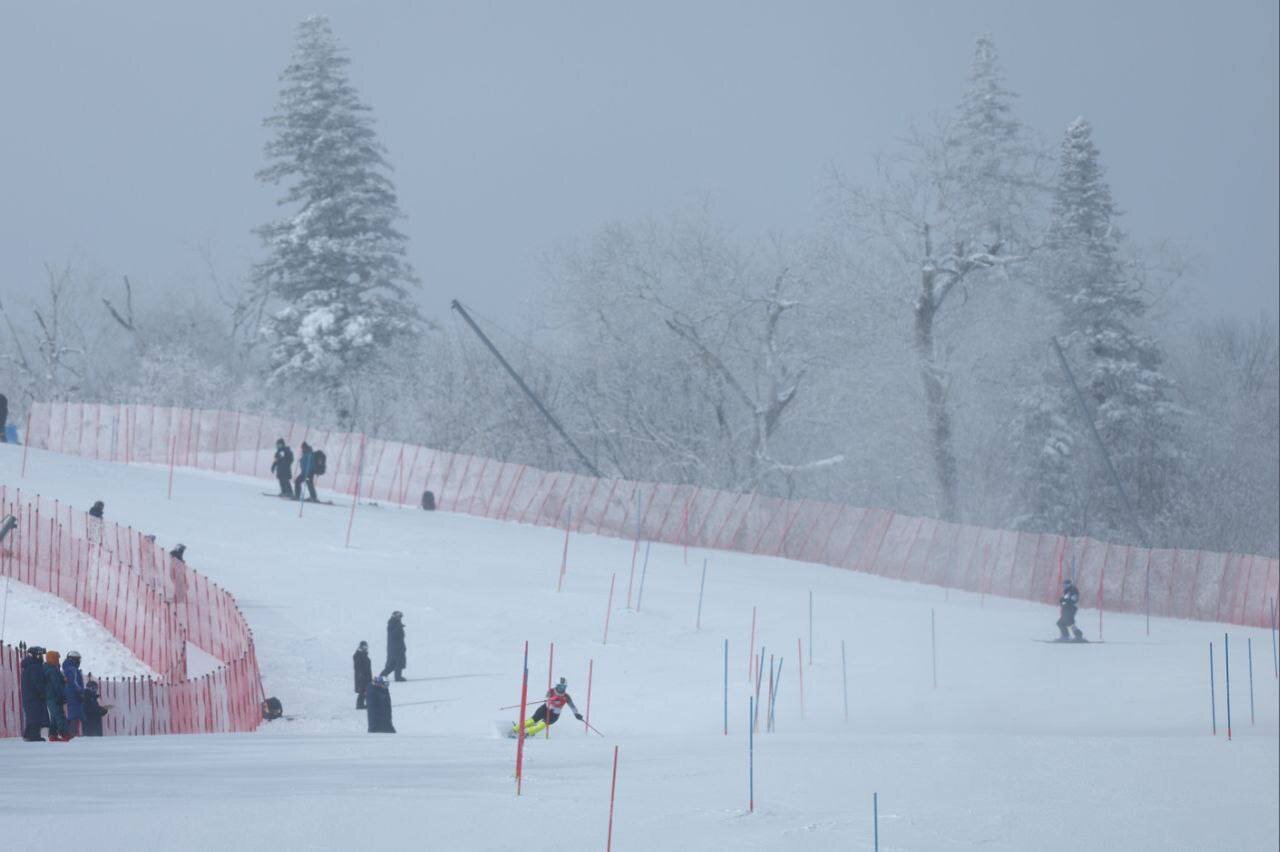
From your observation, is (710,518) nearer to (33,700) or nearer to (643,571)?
(643,571)

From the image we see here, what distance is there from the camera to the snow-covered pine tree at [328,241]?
172 feet

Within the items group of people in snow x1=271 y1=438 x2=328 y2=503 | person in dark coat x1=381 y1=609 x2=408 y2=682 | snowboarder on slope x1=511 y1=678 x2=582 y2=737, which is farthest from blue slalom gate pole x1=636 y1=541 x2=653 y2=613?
snowboarder on slope x1=511 y1=678 x2=582 y2=737

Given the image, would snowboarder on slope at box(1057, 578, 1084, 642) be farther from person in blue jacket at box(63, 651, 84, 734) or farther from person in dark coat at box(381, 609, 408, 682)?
person in blue jacket at box(63, 651, 84, 734)

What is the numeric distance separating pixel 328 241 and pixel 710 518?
1896cm

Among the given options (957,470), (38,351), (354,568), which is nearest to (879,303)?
(957,470)

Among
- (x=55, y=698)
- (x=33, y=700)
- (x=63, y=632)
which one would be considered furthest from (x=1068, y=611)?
(x=33, y=700)

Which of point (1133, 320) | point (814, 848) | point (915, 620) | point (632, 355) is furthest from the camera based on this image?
point (632, 355)

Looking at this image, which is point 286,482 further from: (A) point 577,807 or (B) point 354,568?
(A) point 577,807

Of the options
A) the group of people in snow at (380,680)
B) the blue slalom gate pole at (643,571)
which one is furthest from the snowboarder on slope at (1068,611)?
the group of people in snow at (380,680)

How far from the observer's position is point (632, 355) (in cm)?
5666

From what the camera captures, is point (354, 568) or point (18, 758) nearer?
point (18, 758)

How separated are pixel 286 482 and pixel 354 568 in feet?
26.2

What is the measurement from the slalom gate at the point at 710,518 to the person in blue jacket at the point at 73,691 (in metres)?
22.2

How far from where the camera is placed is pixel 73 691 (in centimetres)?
1548
